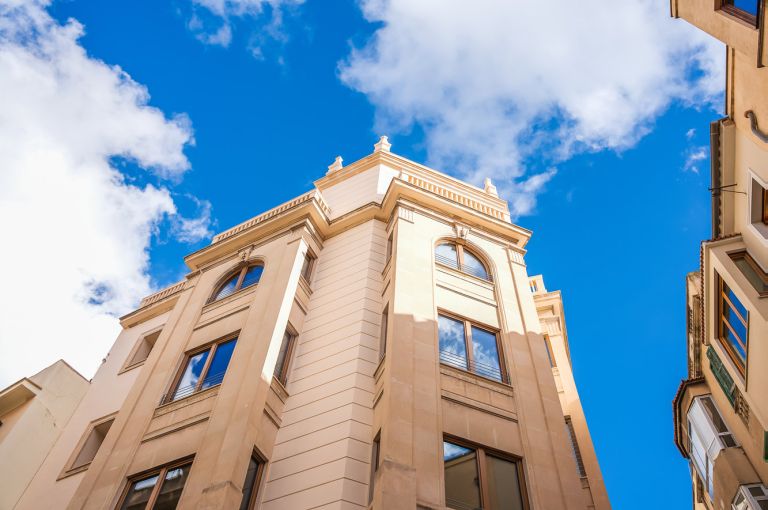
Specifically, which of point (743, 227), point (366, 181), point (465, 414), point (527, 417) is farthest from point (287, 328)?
point (743, 227)

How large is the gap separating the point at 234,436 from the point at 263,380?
1.78 m

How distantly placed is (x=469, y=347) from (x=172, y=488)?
815 cm

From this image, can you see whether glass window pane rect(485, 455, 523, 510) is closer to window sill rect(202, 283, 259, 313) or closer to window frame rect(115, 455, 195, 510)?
window frame rect(115, 455, 195, 510)

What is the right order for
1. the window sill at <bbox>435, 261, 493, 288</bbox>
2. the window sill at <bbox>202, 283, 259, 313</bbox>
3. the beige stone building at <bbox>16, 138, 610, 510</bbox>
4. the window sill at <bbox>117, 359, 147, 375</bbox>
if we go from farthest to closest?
the window sill at <bbox>117, 359, 147, 375</bbox>, the window sill at <bbox>202, 283, 259, 313</bbox>, the window sill at <bbox>435, 261, 493, 288</bbox>, the beige stone building at <bbox>16, 138, 610, 510</bbox>

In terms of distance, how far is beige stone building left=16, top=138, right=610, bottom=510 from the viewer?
13258 mm

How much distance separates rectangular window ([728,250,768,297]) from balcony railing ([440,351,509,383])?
20.3 ft

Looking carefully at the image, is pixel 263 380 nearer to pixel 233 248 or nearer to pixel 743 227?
pixel 233 248

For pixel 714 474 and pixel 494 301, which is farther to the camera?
pixel 494 301

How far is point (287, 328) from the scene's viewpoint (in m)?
18.1

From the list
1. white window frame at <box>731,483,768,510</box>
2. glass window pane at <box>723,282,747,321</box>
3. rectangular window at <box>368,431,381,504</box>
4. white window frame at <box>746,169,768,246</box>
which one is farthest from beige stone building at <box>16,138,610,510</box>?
white window frame at <box>746,169,768,246</box>

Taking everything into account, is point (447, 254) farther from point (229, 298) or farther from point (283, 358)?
point (229, 298)

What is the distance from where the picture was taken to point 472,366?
16.1 meters

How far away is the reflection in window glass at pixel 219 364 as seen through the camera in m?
16.7

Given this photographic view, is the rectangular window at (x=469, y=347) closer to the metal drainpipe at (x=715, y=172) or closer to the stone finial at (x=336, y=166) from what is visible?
the metal drainpipe at (x=715, y=172)
